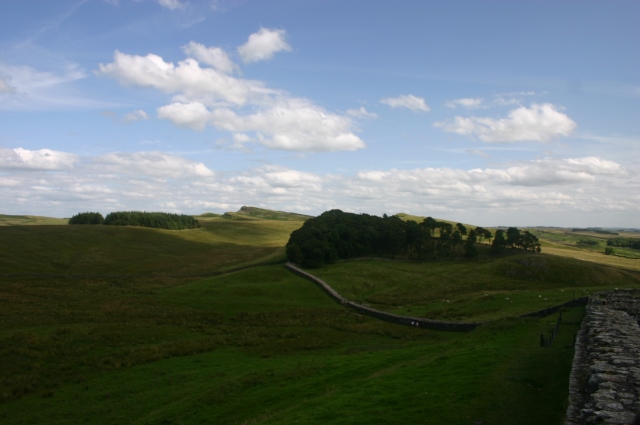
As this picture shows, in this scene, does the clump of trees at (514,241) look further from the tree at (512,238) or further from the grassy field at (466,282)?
the grassy field at (466,282)

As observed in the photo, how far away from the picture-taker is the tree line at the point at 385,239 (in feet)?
316

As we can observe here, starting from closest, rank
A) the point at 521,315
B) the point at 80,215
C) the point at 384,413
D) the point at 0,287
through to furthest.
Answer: the point at 384,413 < the point at 521,315 < the point at 0,287 < the point at 80,215

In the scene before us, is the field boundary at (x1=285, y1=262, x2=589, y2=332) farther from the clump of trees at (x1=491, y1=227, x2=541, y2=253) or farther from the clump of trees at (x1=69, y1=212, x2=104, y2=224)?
the clump of trees at (x1=69, y1=212, x2=104, y2=224)

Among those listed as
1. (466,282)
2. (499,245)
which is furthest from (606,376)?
(499,245)

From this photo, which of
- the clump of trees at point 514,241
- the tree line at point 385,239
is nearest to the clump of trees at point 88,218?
the tree line at point 385,239

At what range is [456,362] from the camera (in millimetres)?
23109

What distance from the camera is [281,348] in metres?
38.2

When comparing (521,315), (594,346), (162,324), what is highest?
(594,346)

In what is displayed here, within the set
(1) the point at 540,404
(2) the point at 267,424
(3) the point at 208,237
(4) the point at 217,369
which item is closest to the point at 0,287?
(4) the point at 217,369

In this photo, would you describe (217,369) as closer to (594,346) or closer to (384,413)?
(384,413)

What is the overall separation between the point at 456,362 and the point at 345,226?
79.5 metres

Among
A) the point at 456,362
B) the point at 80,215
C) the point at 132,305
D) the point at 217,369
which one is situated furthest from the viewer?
the point at 80,215

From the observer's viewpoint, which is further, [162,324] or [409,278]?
[409,278]

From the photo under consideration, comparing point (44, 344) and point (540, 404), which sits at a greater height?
point (540, 404)
